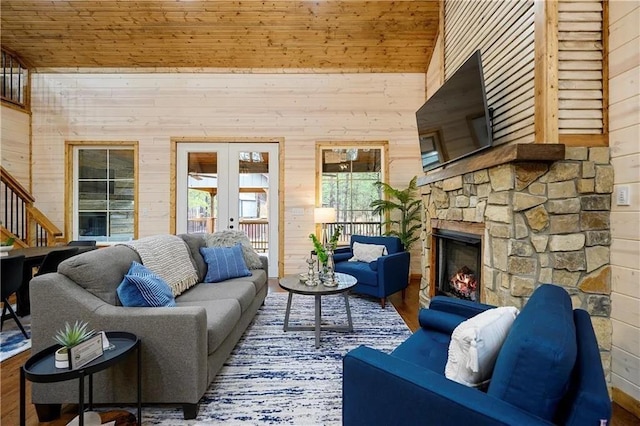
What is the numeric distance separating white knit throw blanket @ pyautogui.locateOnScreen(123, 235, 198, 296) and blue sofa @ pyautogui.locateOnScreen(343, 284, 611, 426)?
185cm

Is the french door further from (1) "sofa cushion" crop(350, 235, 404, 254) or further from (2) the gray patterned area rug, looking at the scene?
(2) the gray patterned area rug

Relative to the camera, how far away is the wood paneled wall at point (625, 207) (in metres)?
1.79

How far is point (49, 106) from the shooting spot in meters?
5.08

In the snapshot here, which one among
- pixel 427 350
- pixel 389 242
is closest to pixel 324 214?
pixel 389 242

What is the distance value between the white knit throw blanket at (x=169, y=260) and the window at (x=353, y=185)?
2806mm

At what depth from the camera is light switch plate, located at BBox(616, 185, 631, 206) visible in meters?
1.84

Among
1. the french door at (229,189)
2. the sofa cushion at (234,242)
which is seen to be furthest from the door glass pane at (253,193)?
the sofa cushion at (234,242)

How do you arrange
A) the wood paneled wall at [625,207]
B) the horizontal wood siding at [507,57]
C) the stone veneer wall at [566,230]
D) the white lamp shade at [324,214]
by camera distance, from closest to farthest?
the wood paneled wall at [625,207], the stone veneer wall at [566,230], the horizontal wood siding at [507,57], the white lamp shade at [324,214]

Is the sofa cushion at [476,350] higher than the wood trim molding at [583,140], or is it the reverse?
the wood trim molding at [583,140]

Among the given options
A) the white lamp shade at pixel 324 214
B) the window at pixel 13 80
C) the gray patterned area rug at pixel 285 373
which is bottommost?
the gray patterned area rug at pixel 285 373

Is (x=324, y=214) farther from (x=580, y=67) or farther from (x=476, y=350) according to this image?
(x=476, y=350)

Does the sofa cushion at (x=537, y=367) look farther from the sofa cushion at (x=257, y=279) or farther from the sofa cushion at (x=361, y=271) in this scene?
the sofa cushion at (x=361, y=271)

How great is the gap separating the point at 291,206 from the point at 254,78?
7.30 feet

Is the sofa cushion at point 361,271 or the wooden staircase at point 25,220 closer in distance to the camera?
the sofa cushion at point 361,271
